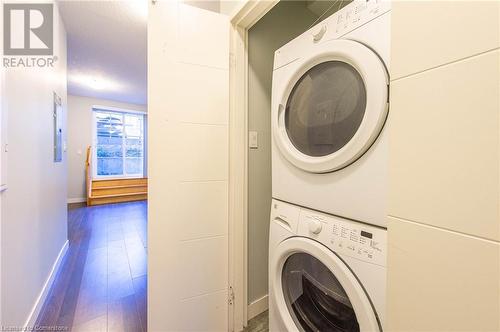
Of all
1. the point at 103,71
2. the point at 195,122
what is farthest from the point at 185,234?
the point at 103,71

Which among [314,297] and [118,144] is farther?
[118,144]

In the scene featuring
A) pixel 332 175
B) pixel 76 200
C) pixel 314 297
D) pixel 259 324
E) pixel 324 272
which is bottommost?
pixel 259 324

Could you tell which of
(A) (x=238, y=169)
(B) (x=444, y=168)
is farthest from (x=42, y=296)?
(B) (x=444, y=168)

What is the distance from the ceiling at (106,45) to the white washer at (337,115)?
1670 mm

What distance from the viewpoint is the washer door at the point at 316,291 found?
66cm

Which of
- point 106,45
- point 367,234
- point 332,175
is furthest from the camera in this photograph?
point 106,45

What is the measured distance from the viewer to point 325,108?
0.84m

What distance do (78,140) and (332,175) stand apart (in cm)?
542

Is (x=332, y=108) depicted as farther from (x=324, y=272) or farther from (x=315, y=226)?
(x=324, y=272)

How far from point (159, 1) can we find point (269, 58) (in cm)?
70

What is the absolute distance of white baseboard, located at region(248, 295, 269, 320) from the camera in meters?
1.40

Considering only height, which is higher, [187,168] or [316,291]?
[187,168]

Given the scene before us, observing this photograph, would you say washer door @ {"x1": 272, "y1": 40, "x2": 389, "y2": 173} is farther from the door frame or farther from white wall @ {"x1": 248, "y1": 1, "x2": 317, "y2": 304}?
white wall @ {"x1": 248, "y1": 1, "x2": 317, "y2": 304}

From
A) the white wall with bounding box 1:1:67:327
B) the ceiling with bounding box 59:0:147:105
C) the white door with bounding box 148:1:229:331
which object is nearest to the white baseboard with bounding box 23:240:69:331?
the white wall with bounding box 1:1:67:327
